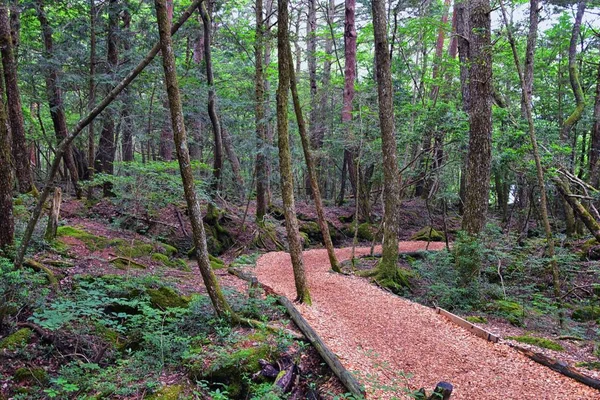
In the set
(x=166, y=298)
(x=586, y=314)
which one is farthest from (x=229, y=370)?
(x=586, y=314)

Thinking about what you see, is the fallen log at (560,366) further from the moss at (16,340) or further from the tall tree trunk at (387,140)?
the moss at (16,340)

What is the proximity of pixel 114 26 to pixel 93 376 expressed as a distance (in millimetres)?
11732

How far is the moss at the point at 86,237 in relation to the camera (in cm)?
935

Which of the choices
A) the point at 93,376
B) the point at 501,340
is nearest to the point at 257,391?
the point at 93,376

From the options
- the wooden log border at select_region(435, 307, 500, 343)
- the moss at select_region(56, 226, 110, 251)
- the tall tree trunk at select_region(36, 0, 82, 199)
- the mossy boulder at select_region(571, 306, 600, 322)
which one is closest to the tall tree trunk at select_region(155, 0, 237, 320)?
the wooden log border at select_region(435, 307, 500, 343)

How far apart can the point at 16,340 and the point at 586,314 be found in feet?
35.9

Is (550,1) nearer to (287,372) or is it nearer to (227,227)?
(227,227)

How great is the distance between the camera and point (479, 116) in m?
9.14

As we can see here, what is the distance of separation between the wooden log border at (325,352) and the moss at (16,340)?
12.5 feet

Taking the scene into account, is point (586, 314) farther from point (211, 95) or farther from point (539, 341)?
point (211, 95)

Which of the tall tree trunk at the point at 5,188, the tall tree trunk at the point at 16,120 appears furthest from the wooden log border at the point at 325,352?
the tall tree trunk at the point at 16,120

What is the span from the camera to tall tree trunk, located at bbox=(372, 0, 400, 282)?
9703mm

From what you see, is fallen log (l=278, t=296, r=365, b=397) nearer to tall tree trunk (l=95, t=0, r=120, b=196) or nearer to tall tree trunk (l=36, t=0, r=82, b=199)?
tall tree trunk (l=95, t=0, r=120, b=196)

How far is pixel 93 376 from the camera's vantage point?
495cm
